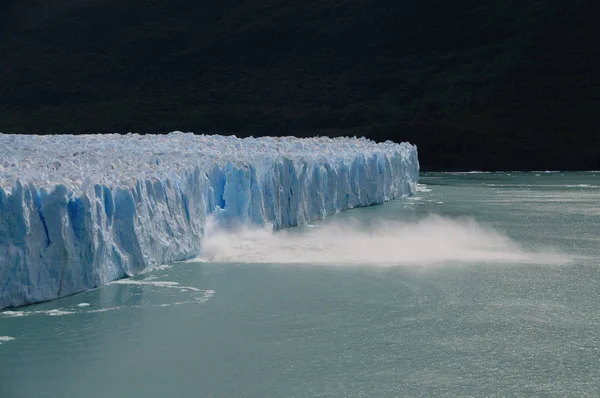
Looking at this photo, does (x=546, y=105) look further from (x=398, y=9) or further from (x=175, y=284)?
(x=175, y=284)

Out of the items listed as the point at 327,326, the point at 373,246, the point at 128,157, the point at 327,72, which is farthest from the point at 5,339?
the point at 327,72

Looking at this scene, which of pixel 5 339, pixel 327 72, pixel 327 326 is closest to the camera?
pixel 5 339

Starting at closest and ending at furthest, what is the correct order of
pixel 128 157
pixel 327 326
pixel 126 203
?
pixel 327 326
pixel 126 203
pixel 128 157

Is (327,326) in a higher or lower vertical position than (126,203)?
lower

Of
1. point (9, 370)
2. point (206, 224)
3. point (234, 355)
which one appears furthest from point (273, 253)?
point (9, 370)

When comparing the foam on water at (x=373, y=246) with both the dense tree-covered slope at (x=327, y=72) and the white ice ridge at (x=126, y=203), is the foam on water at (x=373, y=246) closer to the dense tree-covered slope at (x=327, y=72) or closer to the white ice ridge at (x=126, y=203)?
the white ice ridge at (x=126, y=203)

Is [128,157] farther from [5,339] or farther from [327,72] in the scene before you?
[327,72]

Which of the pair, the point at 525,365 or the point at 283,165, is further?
the point at 283,165
